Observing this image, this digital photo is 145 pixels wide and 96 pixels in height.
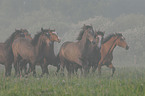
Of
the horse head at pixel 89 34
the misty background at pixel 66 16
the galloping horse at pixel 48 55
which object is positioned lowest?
the galloping horse at pixel 48 55

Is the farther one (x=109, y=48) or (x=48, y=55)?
(x=109, y=48)

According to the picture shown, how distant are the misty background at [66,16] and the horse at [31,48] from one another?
30.2 meters

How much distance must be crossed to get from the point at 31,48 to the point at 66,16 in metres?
60.1

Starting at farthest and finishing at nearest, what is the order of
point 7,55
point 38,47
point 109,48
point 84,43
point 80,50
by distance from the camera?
1. point 109,48
2. point 7,55
3. point 80,50
4. point 84,43
5. point 38,47

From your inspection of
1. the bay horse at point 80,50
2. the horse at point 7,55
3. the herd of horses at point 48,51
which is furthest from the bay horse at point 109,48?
the horse at point 7,55

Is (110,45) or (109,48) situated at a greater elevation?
(110,45)

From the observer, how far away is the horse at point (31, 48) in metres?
12.7

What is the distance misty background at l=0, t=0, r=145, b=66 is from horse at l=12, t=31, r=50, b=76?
30243 millimetres

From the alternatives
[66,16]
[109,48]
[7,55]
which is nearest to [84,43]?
[109,48]

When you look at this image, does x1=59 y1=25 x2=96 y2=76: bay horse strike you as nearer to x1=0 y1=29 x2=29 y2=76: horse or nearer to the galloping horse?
the galloping horse

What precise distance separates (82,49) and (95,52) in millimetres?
692

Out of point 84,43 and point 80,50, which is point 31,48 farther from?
point 84,43

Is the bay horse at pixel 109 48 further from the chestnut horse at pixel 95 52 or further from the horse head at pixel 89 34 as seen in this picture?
the horse head at pixel 89 34

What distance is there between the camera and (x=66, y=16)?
238 feet
